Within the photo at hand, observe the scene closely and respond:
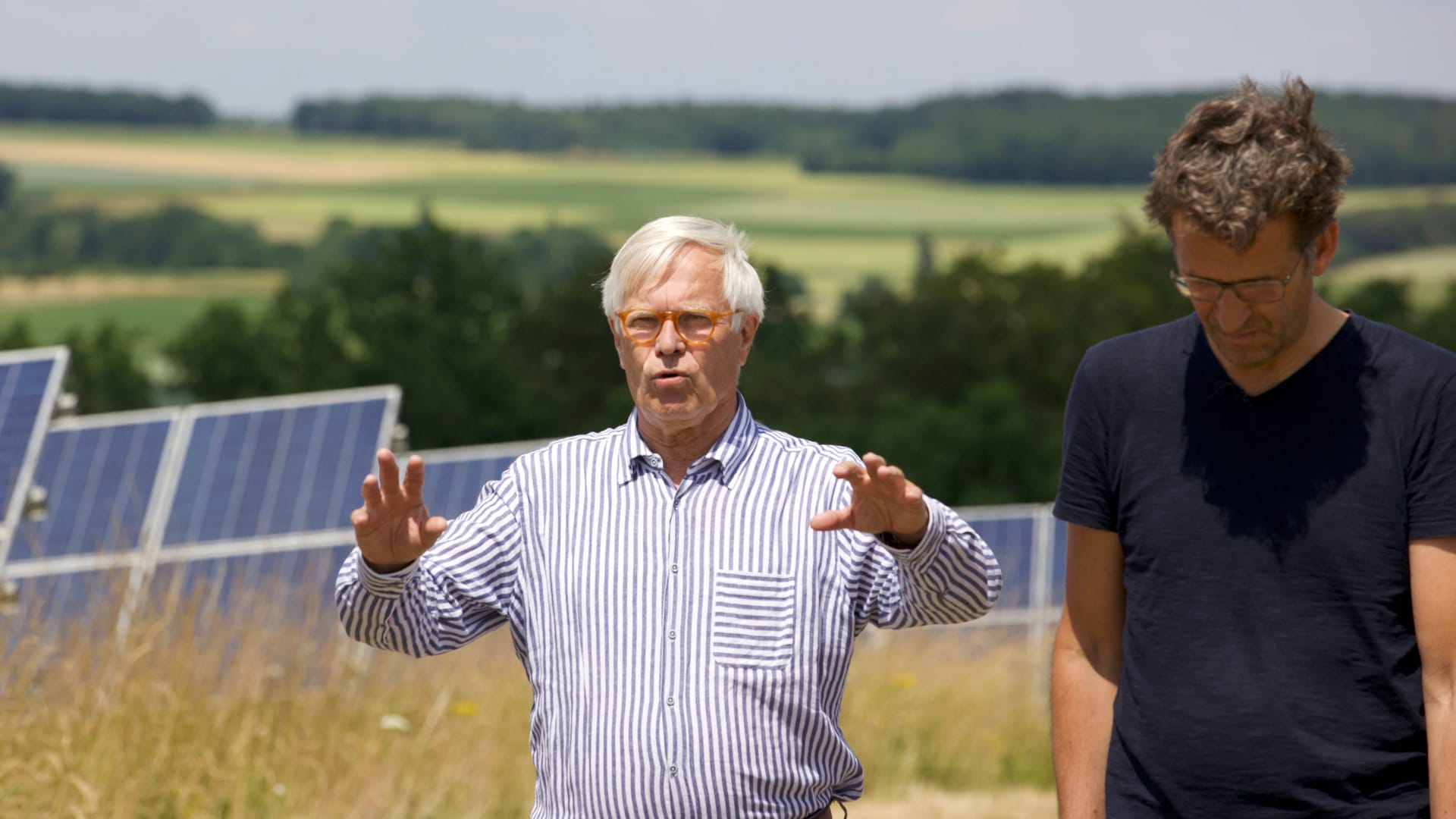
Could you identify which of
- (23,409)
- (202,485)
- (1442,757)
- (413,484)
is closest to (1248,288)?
(1442,757)

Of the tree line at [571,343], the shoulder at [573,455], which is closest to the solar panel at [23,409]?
the shoulder at [573,455]

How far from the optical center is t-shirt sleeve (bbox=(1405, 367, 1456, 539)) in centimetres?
310

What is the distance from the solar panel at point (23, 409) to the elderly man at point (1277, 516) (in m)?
7.32

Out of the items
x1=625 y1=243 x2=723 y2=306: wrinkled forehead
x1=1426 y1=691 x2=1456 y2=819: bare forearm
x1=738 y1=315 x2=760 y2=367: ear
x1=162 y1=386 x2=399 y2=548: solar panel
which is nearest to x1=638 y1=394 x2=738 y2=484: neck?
x1=738 y1=315 x2=760 y2=367: ear

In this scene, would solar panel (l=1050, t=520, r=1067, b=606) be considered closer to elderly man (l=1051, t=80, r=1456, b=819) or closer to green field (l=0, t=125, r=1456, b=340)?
elderly man (l=1051, t=80, r=1456, b=819)

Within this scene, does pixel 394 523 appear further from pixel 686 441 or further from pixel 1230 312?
pixel 1230 312

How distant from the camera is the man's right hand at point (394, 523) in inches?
135

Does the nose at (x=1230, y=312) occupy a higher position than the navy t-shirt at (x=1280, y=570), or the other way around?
the nose at (x=1230, y=312)

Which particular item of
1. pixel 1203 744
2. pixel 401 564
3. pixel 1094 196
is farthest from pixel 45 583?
pixel 1094 196

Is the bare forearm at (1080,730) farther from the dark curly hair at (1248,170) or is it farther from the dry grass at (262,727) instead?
the dry grass at (262,727)

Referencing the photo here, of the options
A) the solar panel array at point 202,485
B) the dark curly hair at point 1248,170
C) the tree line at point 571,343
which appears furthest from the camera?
the tree line at point 571,343

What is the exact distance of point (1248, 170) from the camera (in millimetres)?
3051

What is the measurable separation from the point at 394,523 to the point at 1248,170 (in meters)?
1.69

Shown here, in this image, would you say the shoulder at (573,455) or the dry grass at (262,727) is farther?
the dry grass at (262,727)
